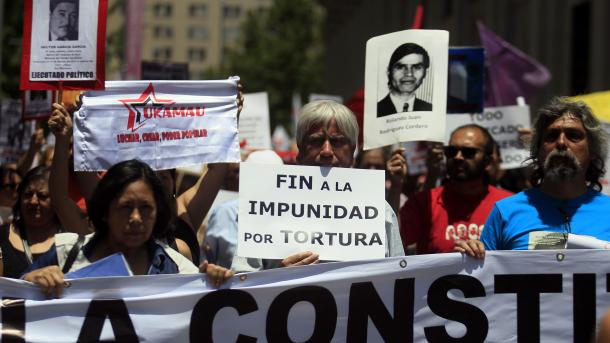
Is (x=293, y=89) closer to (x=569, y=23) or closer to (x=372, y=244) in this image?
(x=569, y=23)

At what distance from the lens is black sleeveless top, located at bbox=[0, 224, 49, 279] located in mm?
5863

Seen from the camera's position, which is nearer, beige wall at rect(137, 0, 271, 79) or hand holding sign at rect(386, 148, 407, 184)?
hand holding sign at rect(386, 148, 407, 184)

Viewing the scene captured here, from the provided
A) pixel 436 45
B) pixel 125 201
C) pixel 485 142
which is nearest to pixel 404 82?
pixel 436 45

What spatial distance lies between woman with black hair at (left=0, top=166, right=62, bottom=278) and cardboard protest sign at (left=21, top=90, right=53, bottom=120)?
45.3 inches

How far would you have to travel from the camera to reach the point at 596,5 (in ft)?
56.4

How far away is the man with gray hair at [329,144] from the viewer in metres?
5.42

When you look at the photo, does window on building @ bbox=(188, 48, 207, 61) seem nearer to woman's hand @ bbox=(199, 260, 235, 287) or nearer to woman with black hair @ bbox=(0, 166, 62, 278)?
woman with black hair @ bbox=(0, 166, 62, 278)

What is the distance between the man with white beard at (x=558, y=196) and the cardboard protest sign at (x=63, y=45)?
2156 millimetres

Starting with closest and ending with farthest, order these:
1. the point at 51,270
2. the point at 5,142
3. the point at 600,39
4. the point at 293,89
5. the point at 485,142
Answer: the point at 51,270, the point at 485,142, the point at 5,142, the point at 600,39, the point at 293,89

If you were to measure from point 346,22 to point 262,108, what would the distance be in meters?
35.9

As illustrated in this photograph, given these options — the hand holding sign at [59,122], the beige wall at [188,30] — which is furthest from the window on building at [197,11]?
the hand holding sign at [59,122]

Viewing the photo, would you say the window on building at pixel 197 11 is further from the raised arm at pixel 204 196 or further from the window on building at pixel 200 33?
the raised arm at pixel 204 196

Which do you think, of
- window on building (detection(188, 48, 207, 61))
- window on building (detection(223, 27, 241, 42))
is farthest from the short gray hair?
window on building (detection(223, 27, 241, 42))

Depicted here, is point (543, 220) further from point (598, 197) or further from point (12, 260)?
point (12, 260)
